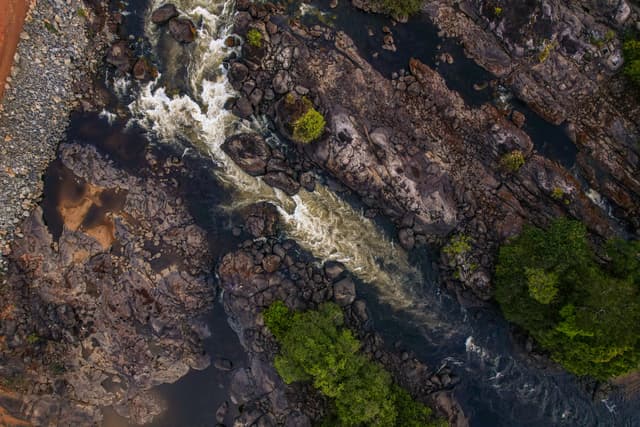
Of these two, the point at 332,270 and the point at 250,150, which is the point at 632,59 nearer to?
the point at 332,270

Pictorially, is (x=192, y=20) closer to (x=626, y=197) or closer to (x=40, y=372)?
(x=40, y=372)

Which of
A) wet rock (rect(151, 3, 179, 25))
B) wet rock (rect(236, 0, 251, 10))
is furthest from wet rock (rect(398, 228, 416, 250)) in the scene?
wet rock (rect(151, 3, 179, 25))

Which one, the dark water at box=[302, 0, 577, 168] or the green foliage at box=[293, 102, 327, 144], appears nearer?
the green foliage at box=[293, 102, 327, 144]

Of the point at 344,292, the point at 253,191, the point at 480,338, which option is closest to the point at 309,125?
the point at 253,191

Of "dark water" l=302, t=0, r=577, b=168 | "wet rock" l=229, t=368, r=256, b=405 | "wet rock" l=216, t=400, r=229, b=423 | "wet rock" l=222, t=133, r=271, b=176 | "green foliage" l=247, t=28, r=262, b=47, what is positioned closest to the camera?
"green foliage" l=247, t=28, r=262, b=47


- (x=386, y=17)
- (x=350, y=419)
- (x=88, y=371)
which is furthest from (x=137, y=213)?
(x=386, y=17)

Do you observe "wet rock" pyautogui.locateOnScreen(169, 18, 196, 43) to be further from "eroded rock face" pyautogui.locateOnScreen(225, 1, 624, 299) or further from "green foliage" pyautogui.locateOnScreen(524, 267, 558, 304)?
"green foliage" pyautogui.locateOnScreen(524, 267, 558, 304)
